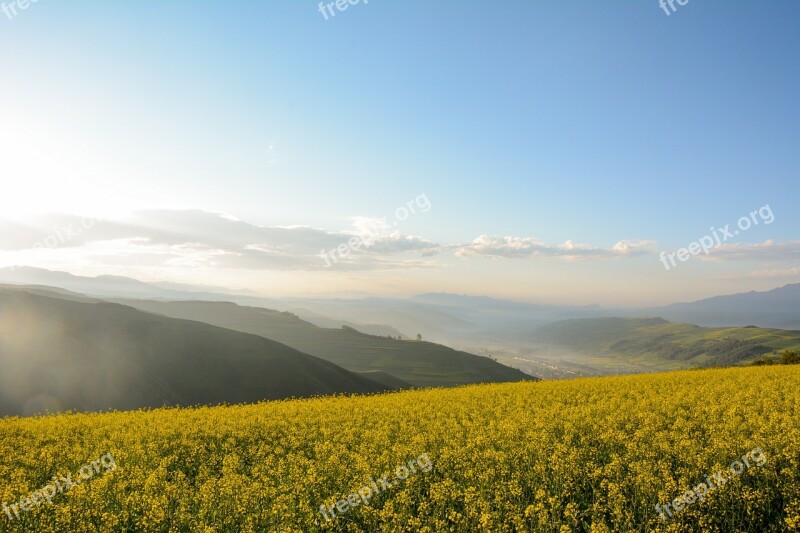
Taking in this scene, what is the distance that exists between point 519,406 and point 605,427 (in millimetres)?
6219

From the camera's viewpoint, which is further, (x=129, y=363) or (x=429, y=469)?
(x=129, y=363)

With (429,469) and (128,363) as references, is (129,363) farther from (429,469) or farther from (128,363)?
(429,469)

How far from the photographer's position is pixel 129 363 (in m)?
87.7

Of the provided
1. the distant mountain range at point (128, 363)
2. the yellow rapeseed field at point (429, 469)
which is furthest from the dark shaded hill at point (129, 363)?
the yellow rapeseed field at point (429, 469)

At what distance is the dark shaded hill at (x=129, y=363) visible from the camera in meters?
70.6

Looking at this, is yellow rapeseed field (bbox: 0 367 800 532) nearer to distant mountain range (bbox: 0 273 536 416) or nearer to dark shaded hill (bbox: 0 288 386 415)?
distant mountain range (bbox: 0 273 536 416)

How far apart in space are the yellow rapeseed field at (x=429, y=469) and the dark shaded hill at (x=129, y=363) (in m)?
59.7

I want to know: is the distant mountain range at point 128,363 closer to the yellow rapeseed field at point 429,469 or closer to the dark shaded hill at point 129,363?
the dark shaded hill at point 129,363

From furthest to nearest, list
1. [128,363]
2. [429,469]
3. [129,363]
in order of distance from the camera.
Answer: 1. [129,363]
2. [128,363]
3. [429,469]

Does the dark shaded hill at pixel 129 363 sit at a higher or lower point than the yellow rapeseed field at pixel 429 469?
lower

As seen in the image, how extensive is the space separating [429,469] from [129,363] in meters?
92.9

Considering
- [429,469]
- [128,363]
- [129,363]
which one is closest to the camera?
[429,469]

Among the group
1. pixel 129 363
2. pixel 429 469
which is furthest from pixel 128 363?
pixel 429 469

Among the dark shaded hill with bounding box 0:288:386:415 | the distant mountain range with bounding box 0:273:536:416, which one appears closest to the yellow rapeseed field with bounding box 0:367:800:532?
the distant mountain range with bounding box 0:273:536:416
